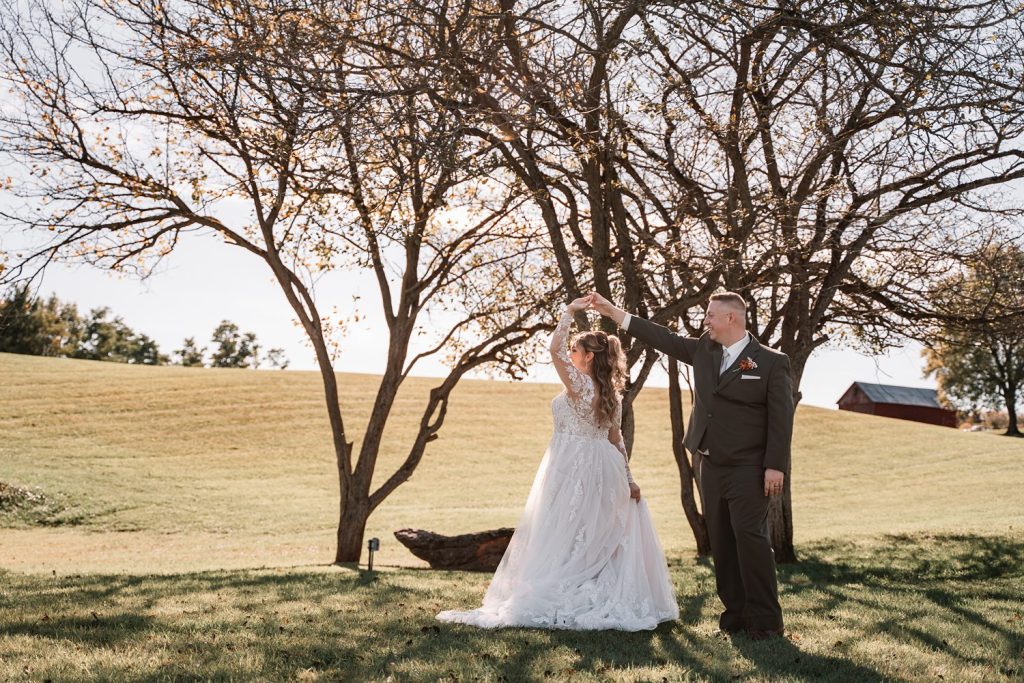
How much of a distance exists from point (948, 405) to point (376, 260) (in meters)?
65.1

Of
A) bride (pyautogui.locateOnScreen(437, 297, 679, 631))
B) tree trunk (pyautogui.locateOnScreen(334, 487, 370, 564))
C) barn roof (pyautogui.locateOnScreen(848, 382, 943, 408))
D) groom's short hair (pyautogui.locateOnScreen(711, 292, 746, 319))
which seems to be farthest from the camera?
barn roof (pyautogui.locateOnScreen(848, 382, 943, 408))

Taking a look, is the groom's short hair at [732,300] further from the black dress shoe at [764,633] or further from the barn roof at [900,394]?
the barn roof at [900,394]

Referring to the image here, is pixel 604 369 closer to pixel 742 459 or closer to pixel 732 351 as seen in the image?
pixel 732 351

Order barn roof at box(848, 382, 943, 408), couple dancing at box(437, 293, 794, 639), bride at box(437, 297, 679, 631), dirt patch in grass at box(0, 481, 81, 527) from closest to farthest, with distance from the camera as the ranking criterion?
1. couple dancing at box(437, 293, 794, 639)
2. bride at box(437, 297, 679, 631)
3. dirt patch in grass at box(0, 481, 81, 527)
4. barn roof at box(848, 382, 943, 408)

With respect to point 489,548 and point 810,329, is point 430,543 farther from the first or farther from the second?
point 810,329

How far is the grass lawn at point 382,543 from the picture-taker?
652 centimetres

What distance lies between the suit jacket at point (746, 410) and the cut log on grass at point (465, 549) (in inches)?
343

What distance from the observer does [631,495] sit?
8.82 metres

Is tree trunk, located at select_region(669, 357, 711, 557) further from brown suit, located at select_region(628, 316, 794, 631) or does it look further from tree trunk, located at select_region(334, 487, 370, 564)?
brown suit, located at select_region(628, 316, 794, 631)

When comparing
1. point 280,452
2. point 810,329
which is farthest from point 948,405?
point 810,329

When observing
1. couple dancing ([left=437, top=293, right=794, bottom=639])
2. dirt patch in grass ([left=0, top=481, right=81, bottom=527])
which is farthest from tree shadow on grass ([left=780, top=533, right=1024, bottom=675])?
dirt patch in grass ([left=0, top=481, right=81, bottom=527])

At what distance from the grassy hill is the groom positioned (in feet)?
44.6

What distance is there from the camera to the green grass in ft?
19.9

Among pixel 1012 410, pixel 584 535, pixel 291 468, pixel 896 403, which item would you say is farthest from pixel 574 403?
pixel 896 403
